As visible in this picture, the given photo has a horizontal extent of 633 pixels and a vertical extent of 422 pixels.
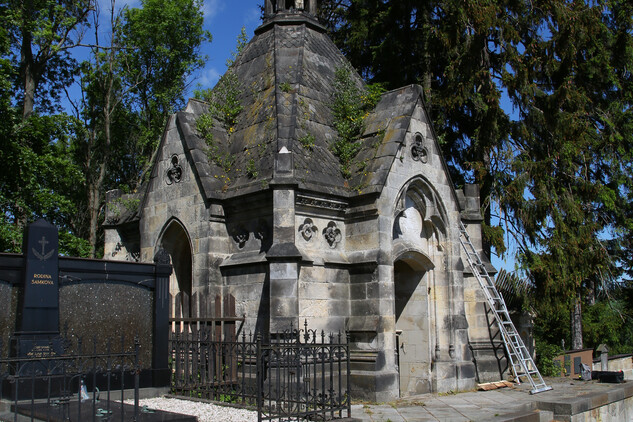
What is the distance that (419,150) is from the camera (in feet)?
44.6

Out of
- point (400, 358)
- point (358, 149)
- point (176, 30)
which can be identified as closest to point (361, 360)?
point (400, 358)

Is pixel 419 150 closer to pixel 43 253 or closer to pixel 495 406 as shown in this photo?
pixel 495 406

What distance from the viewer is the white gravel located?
28.2 feet

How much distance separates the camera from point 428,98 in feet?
66.1

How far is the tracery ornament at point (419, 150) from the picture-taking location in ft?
44.2

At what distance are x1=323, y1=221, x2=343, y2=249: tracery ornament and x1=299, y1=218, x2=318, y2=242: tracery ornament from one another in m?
0.37

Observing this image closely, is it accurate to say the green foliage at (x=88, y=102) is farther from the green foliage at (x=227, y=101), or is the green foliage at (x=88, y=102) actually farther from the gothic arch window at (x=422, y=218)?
the gothic arch window at (x=422, y=218)

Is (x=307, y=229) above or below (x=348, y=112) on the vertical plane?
below

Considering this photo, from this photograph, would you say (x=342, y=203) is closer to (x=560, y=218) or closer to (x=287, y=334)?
(x=287, y=334)

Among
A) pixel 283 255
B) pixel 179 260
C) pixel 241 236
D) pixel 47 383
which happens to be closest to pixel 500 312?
pixel 283 255

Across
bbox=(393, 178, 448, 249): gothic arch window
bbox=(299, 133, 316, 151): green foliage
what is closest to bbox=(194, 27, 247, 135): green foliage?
bbox=(299, 133, 316, 151): green foliage

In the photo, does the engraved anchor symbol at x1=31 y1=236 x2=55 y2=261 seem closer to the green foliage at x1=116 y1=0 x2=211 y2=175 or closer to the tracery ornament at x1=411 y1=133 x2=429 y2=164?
the tracery ornament at x1=411 y1=133 x2=429 y2=164

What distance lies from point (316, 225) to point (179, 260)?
3673 mm

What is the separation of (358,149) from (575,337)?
13.5 meters
